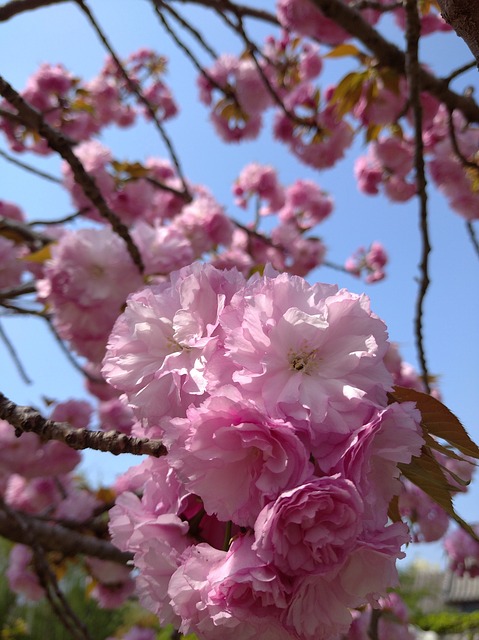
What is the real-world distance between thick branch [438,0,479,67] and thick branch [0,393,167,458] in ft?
1.65

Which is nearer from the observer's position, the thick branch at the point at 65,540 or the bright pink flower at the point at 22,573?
the thick branch at the point at 65,540

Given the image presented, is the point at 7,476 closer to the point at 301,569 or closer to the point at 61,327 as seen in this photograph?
the point at 61,327

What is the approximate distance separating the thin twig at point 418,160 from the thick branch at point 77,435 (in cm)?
87

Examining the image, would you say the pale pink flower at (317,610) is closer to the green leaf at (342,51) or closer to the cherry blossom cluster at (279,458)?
the cherry blossom cluster at (279,458)

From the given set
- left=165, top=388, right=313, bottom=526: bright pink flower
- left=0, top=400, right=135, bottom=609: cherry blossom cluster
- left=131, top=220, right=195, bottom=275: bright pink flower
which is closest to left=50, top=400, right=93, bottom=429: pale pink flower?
left=0, top=400, right=135, bottom=609: cherry blossom cluster

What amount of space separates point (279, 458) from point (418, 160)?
1042mm

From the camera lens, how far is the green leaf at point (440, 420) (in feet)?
2.02

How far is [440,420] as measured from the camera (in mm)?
622

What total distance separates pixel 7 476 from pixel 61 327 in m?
1.46

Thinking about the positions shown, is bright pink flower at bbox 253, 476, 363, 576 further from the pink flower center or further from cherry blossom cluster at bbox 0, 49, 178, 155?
cherry blossom cluster at bbox 0, 49, 178, 155

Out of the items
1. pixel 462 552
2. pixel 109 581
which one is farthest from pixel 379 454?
pixel 462 552

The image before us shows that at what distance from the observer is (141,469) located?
686 millimetres

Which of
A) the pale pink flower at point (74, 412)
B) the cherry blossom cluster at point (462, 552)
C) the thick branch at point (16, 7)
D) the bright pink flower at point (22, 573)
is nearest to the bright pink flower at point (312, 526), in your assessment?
the thick branch at point (16, 7)

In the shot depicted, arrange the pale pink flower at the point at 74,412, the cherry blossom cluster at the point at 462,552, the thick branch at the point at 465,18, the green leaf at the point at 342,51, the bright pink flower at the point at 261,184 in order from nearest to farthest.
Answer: the thick branch at the point at 465,18, the green leaf at the point at 342,51, the pale pink flower at the point at 74,412, the cherry blossom cluster at the point at 462,552, the bright pink flower at the point at 261,184
